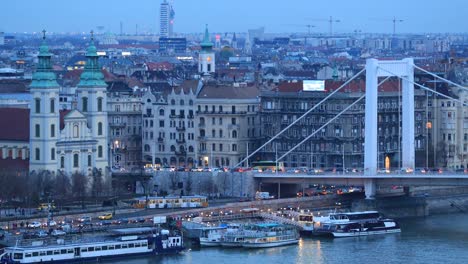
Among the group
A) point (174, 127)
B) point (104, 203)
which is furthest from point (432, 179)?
point (174, 127)

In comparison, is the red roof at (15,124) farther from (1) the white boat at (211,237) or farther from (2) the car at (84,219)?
(1) the white boat at (211,237)

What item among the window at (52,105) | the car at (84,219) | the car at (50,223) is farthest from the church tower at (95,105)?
the car at (50,223)

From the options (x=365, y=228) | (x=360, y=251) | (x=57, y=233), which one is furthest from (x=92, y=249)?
(x=365, y=228)

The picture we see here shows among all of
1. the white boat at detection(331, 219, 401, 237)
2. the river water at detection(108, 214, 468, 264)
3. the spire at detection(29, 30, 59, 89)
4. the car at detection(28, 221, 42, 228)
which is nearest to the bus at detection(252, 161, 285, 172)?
the spire at detection(29, 30, 59, 89)

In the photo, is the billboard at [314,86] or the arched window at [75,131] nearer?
the arched window at [75,131]

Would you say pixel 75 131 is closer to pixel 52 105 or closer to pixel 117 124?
pixel 52 105

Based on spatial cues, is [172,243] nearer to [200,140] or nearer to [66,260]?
[66,260]

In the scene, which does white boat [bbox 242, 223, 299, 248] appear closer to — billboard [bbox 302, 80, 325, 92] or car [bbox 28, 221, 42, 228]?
car [bbox 28, 221, 42, 228]
